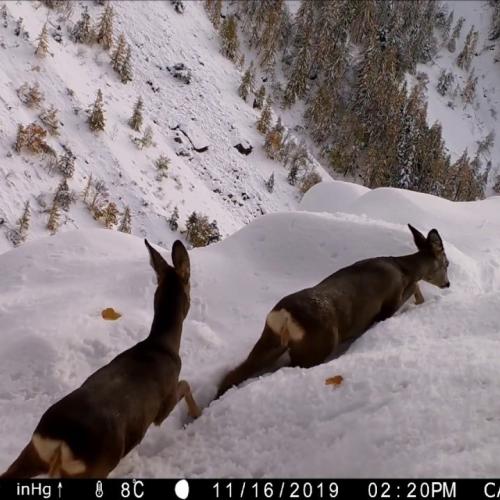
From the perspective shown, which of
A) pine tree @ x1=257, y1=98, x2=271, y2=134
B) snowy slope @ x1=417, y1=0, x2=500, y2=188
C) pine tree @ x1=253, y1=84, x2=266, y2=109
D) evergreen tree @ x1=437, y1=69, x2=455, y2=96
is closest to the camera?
pine tree @ x1=257, y1=98, x2=271, y2=134

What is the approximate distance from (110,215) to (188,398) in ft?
26.8

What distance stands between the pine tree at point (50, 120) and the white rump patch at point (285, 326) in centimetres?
952

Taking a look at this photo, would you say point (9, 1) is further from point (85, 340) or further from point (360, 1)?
point (360, 1)

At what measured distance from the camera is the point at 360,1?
24359mm

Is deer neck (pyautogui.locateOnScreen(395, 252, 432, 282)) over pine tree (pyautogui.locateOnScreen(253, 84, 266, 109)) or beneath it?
over

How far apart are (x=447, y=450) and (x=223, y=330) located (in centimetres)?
244

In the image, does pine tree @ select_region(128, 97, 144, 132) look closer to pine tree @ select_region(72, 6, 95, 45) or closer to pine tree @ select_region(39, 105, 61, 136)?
pine tree @ select_region(39, 105, 61, 136)

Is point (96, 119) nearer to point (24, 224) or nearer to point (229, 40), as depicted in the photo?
point (24, 224)

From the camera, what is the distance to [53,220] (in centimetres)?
980

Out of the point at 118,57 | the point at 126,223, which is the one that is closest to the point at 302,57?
the point at 118,57

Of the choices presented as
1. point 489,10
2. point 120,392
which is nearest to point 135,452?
point 120,392

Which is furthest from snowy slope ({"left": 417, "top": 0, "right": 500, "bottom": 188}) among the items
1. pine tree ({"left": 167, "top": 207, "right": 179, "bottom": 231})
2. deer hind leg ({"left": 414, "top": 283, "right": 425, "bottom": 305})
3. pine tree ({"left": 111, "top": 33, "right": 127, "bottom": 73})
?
deer hind leg ({"left": 414, "top": 283, "right": 425, "bottom": 305})
